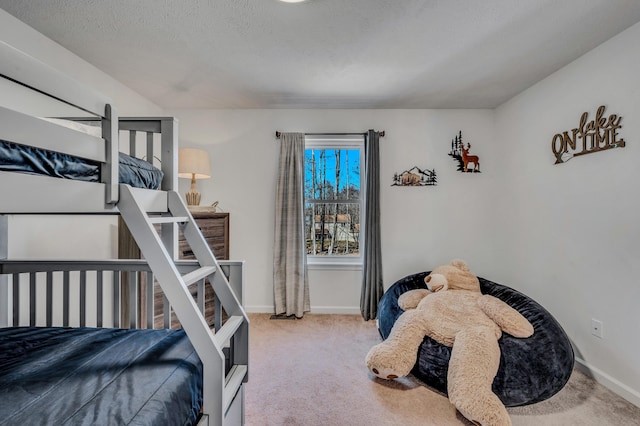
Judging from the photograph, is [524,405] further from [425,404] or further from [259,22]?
[259,22]

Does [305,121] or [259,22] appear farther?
[305,121]

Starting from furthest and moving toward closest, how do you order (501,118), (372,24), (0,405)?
(501,118)
(372,24)
(0,405)

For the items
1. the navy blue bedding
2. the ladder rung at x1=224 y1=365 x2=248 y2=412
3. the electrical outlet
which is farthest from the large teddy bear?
the navy blue bedding

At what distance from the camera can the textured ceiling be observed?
178 centimetres

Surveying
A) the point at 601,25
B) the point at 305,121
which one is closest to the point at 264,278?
the point at 305,121

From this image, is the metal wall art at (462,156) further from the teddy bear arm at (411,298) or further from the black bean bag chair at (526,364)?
the black bean bag chair at (526,364)

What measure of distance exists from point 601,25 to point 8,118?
A: 293 centimetres

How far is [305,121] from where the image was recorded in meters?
3.56

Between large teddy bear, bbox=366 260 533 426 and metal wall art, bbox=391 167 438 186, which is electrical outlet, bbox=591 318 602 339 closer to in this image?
large teddy bear, bbox=366 260 533 426

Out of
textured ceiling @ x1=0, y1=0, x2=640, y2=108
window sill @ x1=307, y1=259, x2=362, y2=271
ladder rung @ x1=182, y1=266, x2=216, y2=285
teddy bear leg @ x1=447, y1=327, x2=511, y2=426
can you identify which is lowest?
teddy bear leg @ x1=447, y1=327, x2=511, y2=426

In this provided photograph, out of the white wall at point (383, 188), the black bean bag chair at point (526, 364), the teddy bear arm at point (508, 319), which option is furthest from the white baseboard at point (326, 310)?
the teddy bear arm at point (508, 319)

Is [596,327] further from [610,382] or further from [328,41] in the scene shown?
[328,41]

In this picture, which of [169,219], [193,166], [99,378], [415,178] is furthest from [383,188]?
[99,378]

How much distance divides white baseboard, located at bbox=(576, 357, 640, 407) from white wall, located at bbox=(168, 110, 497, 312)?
1.32m
